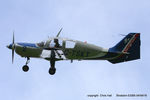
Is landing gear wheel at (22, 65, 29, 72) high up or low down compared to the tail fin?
down

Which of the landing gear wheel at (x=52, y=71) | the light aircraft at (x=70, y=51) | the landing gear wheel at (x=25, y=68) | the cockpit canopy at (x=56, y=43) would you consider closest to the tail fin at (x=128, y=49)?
the light aircraft at (x=70, y=51)

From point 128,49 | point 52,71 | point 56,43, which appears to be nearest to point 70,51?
point 56,43

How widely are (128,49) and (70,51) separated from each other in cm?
499

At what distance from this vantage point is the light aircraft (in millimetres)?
24119

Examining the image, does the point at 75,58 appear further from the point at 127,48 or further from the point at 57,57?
the point at 127,48

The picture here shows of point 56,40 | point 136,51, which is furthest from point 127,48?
point 56,40

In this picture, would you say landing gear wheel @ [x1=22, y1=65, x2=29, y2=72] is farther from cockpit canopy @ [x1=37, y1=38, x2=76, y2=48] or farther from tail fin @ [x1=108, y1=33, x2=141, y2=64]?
tail fin @ [x1=108, y1=33, x2=141, y2=64]

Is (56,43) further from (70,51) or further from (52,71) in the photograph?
(52,71)

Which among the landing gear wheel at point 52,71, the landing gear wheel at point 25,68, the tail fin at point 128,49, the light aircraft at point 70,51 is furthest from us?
the tail fin at point 128,49

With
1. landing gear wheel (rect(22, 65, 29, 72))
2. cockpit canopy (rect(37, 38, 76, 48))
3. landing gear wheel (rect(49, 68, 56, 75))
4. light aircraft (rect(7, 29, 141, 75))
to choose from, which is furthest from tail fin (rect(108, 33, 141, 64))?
landing gear wheel (rect(22, 65, 29, 72))

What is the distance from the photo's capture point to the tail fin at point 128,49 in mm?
26172

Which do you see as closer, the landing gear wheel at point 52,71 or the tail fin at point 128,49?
the landing gear wheel at point 52,71

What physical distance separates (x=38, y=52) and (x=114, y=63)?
6282mm

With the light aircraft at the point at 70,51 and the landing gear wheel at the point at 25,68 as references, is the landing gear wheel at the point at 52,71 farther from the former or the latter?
the landing gear wheel at the point at 25,68
